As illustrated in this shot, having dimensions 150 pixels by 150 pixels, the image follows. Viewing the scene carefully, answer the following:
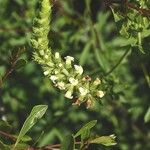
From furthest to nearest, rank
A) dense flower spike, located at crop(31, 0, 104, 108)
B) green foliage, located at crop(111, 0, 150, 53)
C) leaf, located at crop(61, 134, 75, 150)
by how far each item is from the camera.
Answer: green foliage, located at crop(111, 0, 150, 53)
dense flower spike, located at crop(31, 0, 104, 108)
leaf, located at crop(61, 134, 75, 150)

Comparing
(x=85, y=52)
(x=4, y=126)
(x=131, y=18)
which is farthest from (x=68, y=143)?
(x=85, y=52)

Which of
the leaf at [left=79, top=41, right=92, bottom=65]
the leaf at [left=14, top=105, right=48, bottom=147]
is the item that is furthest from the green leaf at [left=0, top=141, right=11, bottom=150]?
the leaf at [left=79, top=41, right=92, bottom=65]

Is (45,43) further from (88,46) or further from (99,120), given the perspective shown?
(99,120)

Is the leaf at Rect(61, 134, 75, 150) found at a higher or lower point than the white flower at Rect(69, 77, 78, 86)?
lower

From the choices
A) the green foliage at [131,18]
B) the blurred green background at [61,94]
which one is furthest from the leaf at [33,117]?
the blurred green background at [61,94]

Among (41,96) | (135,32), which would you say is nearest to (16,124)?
(41,96)

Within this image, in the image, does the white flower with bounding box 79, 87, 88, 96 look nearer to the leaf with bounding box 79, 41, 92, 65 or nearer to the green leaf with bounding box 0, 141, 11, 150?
the green leaf with bounding box 0, 141, 11, 150

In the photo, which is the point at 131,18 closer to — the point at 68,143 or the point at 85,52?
the point at 68,143
